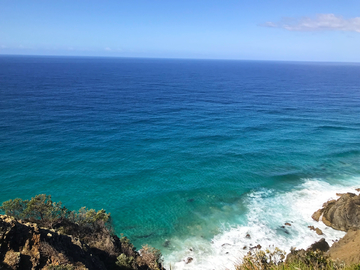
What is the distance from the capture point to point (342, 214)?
38156 millimetres

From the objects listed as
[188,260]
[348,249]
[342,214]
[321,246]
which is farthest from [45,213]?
[342,214]

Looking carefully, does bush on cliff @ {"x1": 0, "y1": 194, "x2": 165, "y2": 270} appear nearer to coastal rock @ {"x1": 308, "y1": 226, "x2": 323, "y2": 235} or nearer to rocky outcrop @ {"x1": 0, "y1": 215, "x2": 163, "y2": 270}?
rocky outcrop @ {"x1": 0, "y1": 215, "x2": 163, "y2": 270}

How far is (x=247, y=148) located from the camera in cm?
6469

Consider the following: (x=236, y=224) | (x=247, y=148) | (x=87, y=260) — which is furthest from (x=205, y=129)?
(x=87, y=260)

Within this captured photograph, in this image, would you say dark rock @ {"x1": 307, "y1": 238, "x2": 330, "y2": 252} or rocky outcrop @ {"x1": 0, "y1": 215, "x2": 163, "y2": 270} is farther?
dark rock @ {"x1": 307, "y1": 238, "x2": 330, "y2": 252}

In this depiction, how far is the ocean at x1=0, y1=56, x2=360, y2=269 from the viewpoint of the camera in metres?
37.9

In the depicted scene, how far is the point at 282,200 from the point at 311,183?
9.87m

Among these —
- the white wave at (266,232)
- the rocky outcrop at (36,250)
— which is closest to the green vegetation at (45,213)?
the rocky outcrop at (36,250)

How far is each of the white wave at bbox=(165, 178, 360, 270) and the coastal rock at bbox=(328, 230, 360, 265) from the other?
2.77 meters

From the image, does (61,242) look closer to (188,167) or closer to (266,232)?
(266,232)

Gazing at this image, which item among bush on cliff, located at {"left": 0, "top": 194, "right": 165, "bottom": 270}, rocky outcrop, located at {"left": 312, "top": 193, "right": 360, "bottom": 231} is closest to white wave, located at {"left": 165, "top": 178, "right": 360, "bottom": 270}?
rocky outcrop, located at {"left": 312, "top": 193, "right": 360, "bottom": 231}

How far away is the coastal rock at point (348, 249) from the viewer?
27806 millimetres

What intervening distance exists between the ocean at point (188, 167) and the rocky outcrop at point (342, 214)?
5.06 feet

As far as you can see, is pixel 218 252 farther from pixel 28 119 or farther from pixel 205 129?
pixel 28 119
